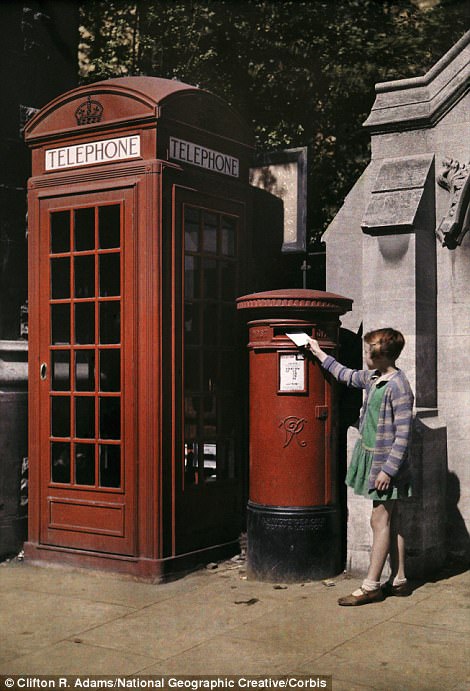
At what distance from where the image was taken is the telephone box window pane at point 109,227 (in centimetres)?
711

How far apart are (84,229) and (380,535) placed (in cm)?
315

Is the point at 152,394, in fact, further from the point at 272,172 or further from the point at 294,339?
the point at 272,172

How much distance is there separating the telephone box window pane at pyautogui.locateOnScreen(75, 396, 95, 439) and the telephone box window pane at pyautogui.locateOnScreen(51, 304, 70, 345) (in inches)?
19.0

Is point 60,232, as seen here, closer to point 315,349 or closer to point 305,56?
point 315,349

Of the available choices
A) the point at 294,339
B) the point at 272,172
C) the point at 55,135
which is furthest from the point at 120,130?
the point at 294,339

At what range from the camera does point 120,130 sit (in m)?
7.11

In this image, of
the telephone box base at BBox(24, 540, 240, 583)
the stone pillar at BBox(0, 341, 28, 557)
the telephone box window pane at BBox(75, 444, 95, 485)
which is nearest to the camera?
the telephone box base at BBox(24, 540, 240, 583)

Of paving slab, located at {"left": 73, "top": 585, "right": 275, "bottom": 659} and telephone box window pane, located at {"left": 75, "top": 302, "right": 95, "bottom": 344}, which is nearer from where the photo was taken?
paving slab, located at {"left": 73, "top": 585, "right": 275, "bottom": 659}

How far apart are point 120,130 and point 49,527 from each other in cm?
308

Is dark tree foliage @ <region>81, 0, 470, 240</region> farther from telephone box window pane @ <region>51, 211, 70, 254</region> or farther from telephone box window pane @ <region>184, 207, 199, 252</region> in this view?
telephone box window pane @ <region>51, 211, 70, 254</region>

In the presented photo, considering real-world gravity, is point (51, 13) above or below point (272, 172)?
above

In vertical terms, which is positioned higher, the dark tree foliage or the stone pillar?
the dark tree foliage

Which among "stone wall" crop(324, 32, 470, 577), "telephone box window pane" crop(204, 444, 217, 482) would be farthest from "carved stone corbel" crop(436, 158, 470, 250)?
"telephone box window pane" crop(204, 444, 217, 482)

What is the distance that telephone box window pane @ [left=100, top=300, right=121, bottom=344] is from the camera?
23.7 ft
